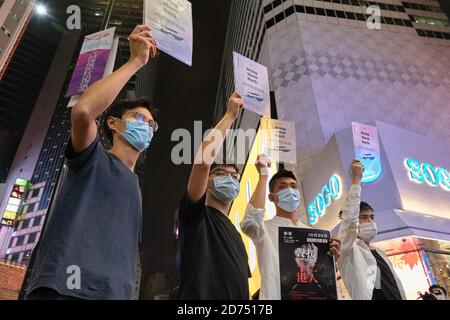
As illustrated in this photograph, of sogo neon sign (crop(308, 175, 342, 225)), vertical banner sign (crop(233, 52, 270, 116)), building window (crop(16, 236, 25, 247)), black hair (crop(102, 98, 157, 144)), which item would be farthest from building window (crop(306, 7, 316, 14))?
building window (crop(16, 236, 25, 247))

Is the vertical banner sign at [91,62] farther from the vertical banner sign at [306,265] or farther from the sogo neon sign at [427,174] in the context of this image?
the sogo neon sign at [427,174]

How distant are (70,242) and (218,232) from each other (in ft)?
3.21

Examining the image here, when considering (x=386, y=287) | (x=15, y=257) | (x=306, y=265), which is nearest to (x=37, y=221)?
(x=15, y=257)

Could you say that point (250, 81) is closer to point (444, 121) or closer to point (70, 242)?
A: point (70, 242)

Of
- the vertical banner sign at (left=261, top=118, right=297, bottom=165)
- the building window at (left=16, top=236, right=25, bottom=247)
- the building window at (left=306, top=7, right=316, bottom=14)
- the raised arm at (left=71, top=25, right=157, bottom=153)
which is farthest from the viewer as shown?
the building window at (left=16, top=236, right=25, bottom=247)

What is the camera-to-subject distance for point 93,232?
4.69 ft

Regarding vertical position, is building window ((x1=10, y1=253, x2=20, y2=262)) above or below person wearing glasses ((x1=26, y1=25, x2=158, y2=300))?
above

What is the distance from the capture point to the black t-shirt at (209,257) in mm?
1804

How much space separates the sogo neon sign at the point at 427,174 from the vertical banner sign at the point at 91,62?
7.86 metres

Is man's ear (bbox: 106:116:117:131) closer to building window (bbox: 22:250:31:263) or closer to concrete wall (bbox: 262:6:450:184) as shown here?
concrete wall (bbox: 262:6:450:184)

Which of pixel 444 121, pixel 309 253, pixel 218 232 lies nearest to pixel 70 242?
pixel 218 232

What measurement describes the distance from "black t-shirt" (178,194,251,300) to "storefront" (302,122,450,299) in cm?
654

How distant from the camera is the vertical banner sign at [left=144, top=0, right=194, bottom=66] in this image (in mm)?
2688

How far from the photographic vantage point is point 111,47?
11.5 ft
